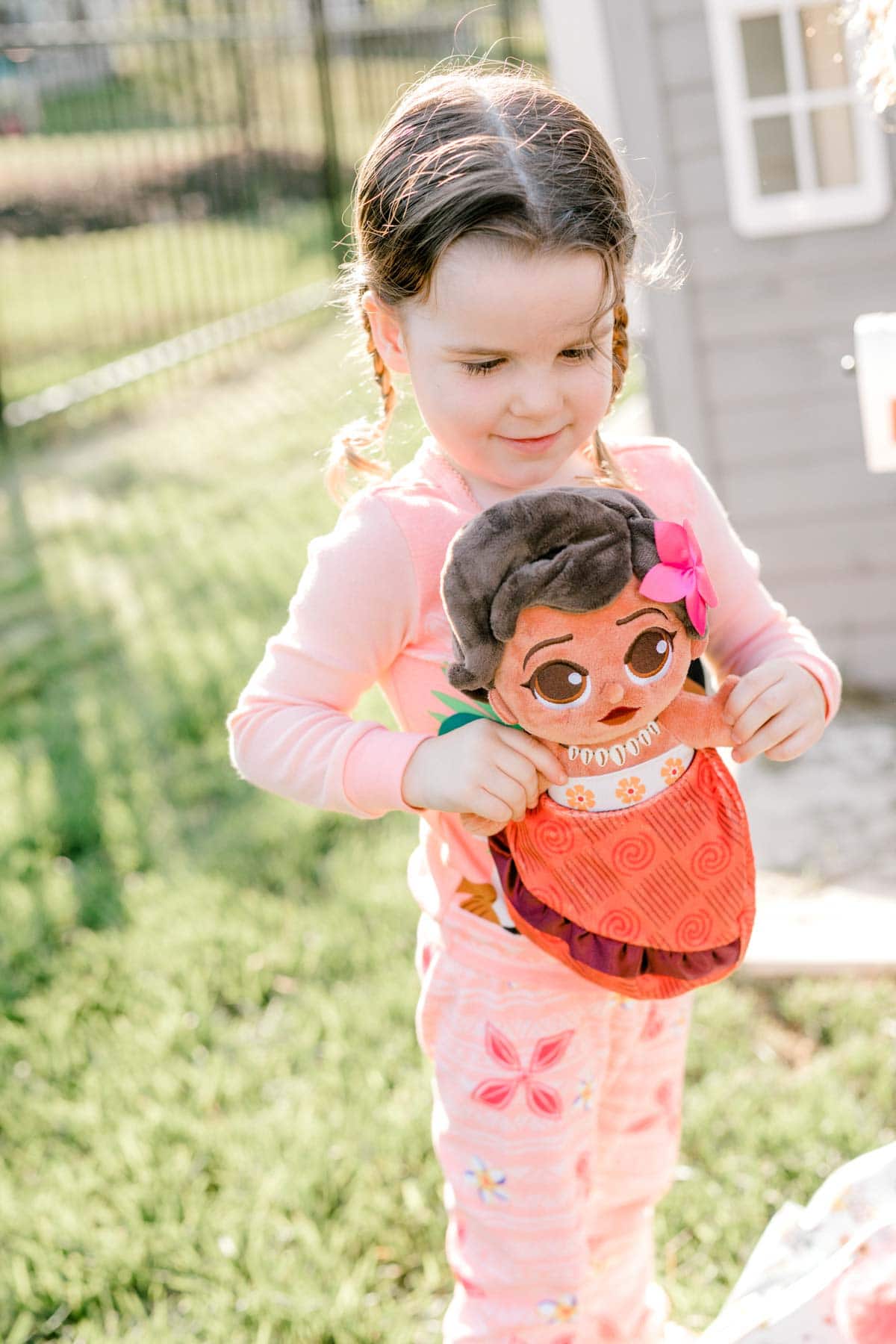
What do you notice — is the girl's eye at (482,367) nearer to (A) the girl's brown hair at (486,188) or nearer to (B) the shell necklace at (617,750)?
(A) the girl's brown hair at (486,188)

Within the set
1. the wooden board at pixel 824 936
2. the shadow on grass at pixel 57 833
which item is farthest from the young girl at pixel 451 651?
the shadow on grass at pixel 57 833

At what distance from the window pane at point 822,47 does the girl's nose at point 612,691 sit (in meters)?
2.62

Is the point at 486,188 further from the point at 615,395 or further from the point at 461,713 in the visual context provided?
the point at 461,713

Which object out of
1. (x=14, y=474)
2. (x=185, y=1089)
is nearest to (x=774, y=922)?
(x=185, y=1089)

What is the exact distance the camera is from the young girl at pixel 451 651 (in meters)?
1.30

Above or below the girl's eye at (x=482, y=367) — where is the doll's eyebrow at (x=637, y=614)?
below

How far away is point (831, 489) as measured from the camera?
3.76 metres

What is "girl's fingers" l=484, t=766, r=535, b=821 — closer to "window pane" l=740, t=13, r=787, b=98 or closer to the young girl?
the young girl

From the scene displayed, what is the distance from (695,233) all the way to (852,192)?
0.39 meters

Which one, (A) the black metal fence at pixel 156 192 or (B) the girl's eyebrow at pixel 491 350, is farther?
(A) the black metal fence at pixel 156 192

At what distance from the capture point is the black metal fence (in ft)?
25.3

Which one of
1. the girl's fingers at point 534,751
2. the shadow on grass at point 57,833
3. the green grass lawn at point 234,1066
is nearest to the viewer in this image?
the girl's fingers at point 534,751

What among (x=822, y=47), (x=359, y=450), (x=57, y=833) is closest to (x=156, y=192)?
(x=822, y=47)

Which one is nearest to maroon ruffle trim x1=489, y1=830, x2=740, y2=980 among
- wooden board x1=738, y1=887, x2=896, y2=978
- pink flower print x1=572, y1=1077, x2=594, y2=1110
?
pink flower print x1=572, y1=1077, x2=594, y2=1110
